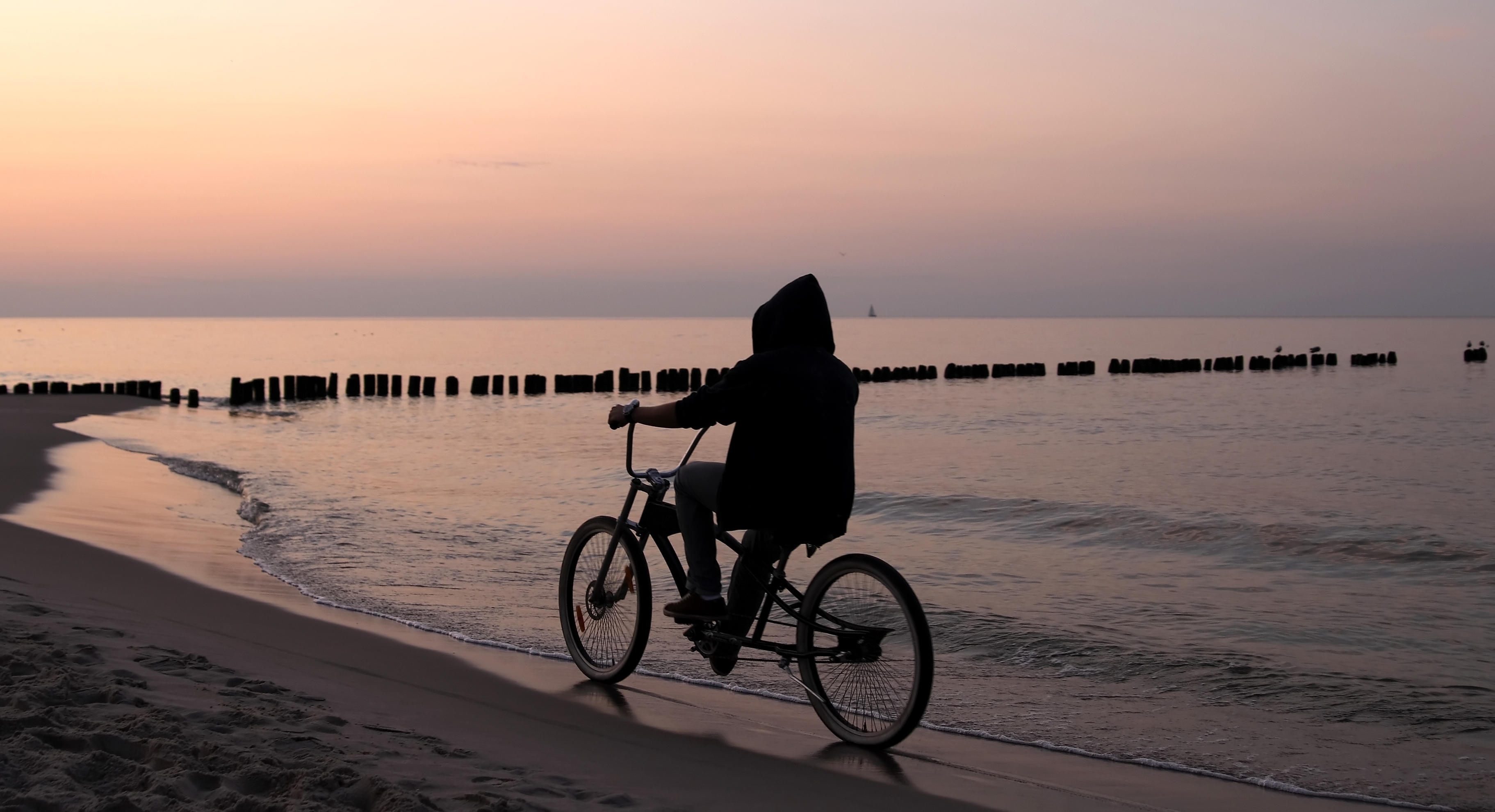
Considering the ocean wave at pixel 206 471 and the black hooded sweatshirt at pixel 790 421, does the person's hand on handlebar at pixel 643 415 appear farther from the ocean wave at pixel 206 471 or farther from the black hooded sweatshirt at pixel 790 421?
the ocean wave at pixel 206 471

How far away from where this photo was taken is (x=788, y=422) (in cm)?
461

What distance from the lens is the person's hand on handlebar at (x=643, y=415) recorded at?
4.81m

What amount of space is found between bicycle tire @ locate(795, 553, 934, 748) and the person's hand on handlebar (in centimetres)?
89

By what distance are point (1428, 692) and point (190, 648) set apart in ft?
20.6

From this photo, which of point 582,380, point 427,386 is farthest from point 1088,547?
point 582,380

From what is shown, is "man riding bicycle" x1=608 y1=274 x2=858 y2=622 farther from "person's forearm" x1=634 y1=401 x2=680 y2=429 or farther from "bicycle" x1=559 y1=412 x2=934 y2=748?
"bicycle" x1=559 y1=412 x2=934 y2=748

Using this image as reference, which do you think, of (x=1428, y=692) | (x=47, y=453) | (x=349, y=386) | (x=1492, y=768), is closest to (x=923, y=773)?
(x=1492, y=768)

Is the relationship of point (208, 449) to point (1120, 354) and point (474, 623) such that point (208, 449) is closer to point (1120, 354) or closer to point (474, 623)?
point (474, 623)

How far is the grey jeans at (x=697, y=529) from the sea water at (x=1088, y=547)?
51 cm

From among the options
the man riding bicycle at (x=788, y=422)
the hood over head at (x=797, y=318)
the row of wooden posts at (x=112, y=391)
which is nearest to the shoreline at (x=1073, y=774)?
the man riding bicycle at (x=788, y=422)

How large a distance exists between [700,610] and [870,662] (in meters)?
0.83

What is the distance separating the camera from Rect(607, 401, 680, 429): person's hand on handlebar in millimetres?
4812

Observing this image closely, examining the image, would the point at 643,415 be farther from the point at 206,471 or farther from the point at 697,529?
the point at 206,471

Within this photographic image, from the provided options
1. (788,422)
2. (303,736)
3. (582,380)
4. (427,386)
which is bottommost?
(303,736)
